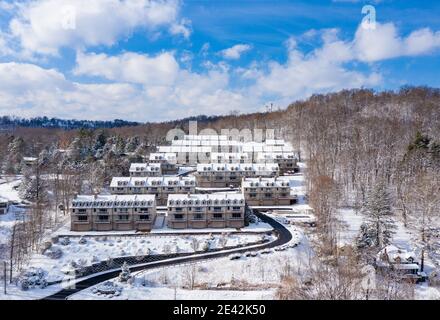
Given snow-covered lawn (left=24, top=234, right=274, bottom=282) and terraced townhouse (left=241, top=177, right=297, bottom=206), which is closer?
snow-covered lawn (left=24, top=234, right=274, bottom=282)

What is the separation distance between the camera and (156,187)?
23.0m

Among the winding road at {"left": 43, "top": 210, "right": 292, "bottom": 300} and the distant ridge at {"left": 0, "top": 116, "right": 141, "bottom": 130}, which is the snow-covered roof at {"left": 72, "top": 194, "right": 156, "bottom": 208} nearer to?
the winding road at {"left": 43, "top": 210, "right": 292, "bottom": 300}

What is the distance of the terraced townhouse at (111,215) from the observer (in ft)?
61.4

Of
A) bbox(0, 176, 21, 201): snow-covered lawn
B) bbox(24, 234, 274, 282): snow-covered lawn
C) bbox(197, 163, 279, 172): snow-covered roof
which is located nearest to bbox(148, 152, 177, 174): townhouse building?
bbox(197, 163, 279, 172): snow-covered roof

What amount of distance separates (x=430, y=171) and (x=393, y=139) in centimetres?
763

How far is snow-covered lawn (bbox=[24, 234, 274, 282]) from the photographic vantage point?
47.1 feet

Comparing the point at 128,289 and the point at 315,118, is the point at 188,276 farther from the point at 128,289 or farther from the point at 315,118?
the point at 315,118

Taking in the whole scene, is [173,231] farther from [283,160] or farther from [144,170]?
[283,160]

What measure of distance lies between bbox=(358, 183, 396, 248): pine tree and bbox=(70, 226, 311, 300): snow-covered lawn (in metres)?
2.60

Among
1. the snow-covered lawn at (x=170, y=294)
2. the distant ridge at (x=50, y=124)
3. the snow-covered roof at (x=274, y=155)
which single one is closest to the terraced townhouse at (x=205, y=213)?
the snow-covered lawn at (x=170, y=294)

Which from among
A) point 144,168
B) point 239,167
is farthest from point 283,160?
point 144,168

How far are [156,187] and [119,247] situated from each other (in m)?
7.18

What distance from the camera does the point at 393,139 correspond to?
28.2 m
